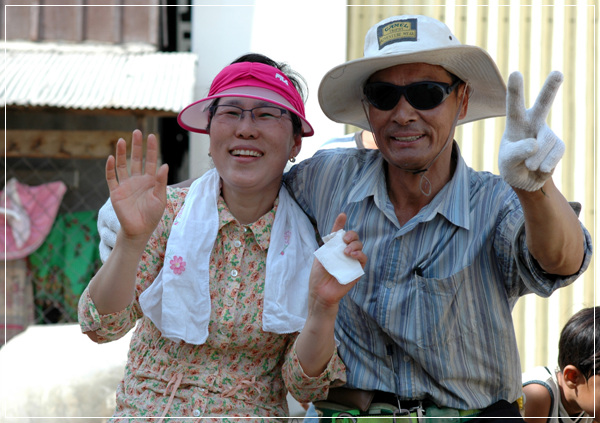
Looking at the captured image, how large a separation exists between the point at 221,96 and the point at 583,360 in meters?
1.89

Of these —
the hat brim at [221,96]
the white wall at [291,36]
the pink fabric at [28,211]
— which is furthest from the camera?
the pink fabric at [28,211]

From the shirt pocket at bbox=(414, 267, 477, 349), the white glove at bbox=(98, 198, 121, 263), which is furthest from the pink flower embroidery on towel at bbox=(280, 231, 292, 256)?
the white glove at bbox=(98, 198, 121, 263)

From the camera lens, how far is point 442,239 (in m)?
2.08

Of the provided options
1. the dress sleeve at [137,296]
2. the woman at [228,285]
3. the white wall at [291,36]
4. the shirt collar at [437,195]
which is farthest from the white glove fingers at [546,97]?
the white wall at [291,36]

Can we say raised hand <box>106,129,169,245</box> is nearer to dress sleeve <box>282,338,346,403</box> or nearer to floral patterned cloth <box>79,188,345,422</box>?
floral patterned cloth <box>79,188,345,422</box>

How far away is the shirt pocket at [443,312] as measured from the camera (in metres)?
2.04

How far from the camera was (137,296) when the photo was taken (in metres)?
2.14

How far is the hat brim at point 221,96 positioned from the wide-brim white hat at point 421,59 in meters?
0.18

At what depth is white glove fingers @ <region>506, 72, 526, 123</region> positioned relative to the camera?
156 centimetres

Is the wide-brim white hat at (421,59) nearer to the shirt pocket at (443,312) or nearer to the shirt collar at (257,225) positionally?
the shirt collar at (257,225)

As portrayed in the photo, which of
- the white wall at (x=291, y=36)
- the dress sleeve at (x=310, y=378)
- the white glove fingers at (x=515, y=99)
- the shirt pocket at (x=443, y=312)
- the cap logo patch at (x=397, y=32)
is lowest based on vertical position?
the dress sleeve at (x=310, y=378)

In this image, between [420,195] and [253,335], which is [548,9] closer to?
[420,195]

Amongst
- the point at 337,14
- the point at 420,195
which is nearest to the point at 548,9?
the point at 337,14

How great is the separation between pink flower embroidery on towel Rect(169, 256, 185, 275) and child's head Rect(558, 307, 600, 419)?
5.76 ft
